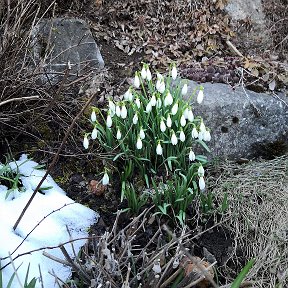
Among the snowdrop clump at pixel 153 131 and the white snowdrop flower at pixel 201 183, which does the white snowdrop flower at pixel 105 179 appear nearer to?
the snowdrop clump at pixel 153 131

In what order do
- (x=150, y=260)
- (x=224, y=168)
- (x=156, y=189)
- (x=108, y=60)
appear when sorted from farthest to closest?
1. (x=108, y=60)
2. (x=224, y=168)
3. (x=156, y=189)
4. (x=150, y=260)

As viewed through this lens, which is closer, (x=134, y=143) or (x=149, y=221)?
(x=149, y=221)

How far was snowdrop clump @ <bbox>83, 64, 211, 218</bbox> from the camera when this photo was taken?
3146 millimetres

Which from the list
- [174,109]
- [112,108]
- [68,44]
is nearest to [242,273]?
[174,109]

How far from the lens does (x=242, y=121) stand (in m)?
3.72

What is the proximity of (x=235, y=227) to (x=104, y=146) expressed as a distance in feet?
3.18


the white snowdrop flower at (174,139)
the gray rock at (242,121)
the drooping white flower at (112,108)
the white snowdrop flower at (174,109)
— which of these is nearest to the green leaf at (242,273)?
the white snowdrop flower at (174,139)

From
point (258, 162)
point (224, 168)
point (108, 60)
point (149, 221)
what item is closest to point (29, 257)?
point (149, 221)

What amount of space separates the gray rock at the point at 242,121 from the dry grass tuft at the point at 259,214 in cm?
19

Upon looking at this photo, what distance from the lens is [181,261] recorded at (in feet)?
8.50

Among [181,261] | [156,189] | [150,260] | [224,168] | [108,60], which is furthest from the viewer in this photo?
[108,60]

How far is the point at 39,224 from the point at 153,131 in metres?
0.92

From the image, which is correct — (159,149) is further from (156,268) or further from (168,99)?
(156,268)

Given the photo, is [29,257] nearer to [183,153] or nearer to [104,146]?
[104,146]
